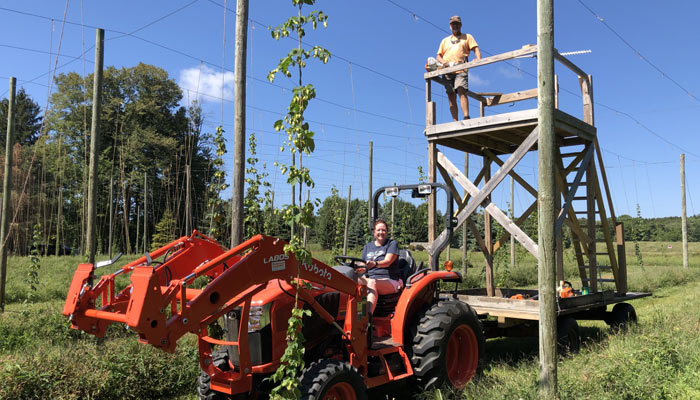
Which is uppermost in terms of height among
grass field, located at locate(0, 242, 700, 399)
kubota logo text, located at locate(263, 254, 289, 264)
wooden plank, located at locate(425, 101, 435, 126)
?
wooden plank, located at locate(425, 101, 435, 126)

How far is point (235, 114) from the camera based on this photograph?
265 inches

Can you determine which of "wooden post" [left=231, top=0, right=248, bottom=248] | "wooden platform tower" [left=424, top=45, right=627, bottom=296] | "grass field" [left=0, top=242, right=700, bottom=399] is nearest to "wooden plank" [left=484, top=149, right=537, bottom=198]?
"wooden platform tower" [left=424, top=45, right=627, bottom=296]

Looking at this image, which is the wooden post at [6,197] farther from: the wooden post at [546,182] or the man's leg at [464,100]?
the wooden post at [546,182]

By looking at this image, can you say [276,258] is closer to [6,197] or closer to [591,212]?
[591,212]

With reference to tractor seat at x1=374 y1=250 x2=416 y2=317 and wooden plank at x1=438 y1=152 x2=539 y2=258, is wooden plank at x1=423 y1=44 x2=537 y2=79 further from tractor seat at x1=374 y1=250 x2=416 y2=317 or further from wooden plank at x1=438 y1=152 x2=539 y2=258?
tractor seat at x1=374 y1=250 x2=416 y2=317

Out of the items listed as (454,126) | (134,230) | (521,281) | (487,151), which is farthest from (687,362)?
(134,230)

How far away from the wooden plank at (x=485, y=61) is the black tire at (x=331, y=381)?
15.4 ft

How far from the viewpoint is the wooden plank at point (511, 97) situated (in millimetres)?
8736

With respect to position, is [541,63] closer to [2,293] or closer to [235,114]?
[235,114]

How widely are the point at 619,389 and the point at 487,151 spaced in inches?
213

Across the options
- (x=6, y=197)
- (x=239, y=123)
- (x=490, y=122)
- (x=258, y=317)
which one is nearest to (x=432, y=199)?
(x=490, y=122)

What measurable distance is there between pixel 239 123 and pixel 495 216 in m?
3.64

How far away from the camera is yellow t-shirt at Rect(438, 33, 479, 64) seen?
8.11 meters

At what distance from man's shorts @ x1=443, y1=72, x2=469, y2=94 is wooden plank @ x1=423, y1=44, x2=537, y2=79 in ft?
0.89
